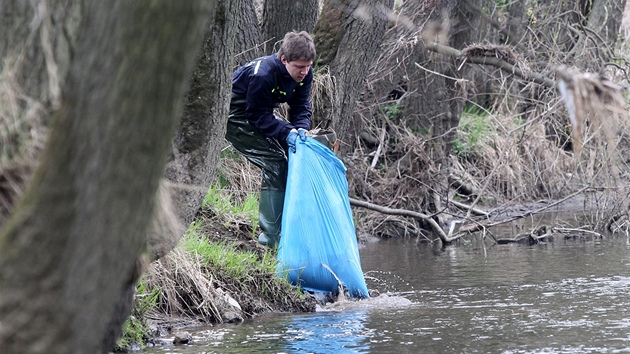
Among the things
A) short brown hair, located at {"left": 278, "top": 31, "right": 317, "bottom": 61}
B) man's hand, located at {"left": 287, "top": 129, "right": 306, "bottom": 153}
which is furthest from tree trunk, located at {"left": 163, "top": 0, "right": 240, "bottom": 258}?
man's hand, located at {"left": 287, "top": 129, "right": 306, "bottom": 153}

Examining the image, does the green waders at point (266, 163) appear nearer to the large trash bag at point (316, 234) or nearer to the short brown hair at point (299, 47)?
the large trash bag at point (316, 234)

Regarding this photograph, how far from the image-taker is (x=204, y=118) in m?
4.96

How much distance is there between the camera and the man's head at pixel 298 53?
22.1 ft

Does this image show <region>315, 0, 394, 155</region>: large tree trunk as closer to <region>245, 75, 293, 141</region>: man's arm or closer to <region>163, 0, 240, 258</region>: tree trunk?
<region>245, 75, 293, 141</region>: man's arm

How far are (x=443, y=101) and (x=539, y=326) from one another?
Result: 20.5 feet

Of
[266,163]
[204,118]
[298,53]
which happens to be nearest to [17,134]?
[204,118]

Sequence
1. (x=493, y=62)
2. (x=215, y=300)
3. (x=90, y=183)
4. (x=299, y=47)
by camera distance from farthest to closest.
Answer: (x=493, y=62) < (x=299, y=47) < (x=215, y=300) < (x=90, y=183)

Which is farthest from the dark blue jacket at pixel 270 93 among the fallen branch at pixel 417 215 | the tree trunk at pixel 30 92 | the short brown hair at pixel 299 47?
the tree trunk at pixel 30 92

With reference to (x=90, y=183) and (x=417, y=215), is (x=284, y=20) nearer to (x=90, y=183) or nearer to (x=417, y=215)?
(x=417, y=215)

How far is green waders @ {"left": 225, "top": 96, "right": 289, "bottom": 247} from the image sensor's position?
7.31 m

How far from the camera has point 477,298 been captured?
263 inches

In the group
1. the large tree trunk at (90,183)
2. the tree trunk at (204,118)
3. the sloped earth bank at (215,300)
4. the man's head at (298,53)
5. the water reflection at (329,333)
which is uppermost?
the man's head at (298,53)

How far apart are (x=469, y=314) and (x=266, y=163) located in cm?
214

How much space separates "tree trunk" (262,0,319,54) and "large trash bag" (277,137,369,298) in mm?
2335
